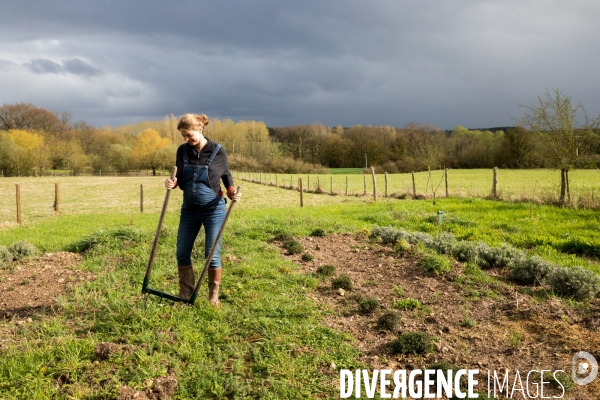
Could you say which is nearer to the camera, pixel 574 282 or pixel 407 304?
pixel 407 304

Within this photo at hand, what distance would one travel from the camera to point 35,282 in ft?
23.8

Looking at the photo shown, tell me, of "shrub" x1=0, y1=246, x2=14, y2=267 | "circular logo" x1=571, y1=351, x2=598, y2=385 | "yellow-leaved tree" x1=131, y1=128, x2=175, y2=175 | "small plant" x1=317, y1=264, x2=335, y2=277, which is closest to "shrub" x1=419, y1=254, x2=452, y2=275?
"small plant" x1=317, y1=264, x2=335, y2=277

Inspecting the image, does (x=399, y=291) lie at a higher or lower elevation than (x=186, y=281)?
lower

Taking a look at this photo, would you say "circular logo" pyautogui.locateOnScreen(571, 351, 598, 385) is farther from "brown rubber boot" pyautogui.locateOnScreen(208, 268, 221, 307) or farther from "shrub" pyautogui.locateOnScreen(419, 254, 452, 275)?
"brown rubber boot" pyautogui.locateOnScreen(208, 268, 221, 307)

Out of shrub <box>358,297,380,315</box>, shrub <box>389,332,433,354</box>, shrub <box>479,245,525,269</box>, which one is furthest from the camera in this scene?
shrub <box>479,245,525,269</box>

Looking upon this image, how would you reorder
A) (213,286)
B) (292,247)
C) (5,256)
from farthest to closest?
(292,247), (5,256), (213,286)

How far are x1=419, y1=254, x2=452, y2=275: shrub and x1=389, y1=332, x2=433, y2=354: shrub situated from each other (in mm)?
2867

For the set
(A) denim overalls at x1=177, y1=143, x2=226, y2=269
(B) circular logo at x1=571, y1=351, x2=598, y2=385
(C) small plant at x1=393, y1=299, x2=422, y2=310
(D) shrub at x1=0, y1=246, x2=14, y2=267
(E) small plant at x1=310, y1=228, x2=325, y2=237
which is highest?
(A) denim overalls at x1=177, y1=143, x2=226, y2=269

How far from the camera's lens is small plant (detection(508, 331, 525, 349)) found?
15.9 feet

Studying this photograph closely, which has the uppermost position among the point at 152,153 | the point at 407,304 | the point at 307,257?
the point at 152,153

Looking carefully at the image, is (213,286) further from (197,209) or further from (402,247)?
(402,247)

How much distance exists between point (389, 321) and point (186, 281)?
2.76 m

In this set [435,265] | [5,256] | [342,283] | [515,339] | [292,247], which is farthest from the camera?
[292,247]

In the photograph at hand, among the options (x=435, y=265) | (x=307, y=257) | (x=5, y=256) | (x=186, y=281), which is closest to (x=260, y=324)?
(x=186, y=281)
